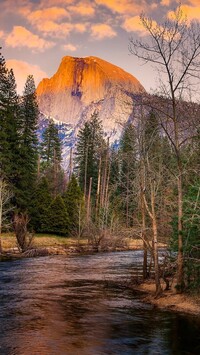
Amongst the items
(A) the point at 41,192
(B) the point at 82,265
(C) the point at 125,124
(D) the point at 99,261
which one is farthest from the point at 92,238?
(C) the point at 125,124

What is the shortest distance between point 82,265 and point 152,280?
8.40m

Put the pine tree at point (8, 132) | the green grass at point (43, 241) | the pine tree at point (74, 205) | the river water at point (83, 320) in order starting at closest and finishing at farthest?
1. the river water at point (83, 320)
2. the green grass at point (43, 241)
3. the pine tree at point (8, 132)
4. the pine tree at point (74, 205)

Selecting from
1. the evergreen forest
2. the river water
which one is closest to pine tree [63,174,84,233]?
the evergreen forest

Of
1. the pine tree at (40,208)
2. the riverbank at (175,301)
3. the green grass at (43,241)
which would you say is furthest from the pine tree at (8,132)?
the riverbank at (175,301)

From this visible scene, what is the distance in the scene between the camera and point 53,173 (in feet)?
225

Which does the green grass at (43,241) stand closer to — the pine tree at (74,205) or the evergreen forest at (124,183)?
the evergreen forest at (124,183)

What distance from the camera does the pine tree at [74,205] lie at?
47256 millimetres

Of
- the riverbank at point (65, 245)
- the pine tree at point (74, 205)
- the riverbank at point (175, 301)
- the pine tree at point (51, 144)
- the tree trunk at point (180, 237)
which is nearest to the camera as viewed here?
the riverbank at point (175, 301)

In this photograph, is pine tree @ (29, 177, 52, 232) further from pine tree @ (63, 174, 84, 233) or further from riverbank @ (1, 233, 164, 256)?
pine tree @ (63, 174, 84, 233)

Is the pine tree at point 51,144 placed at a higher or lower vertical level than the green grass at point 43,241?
higher

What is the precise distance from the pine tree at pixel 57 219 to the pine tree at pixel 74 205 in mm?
924

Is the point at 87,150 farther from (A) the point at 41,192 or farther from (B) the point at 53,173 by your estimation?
(A) the point at 41,192

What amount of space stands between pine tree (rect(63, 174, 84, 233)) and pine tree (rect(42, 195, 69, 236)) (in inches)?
36.4

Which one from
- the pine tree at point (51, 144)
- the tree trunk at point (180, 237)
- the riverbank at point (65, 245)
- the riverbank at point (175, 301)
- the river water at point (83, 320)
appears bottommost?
the river water at point (83, 320)
